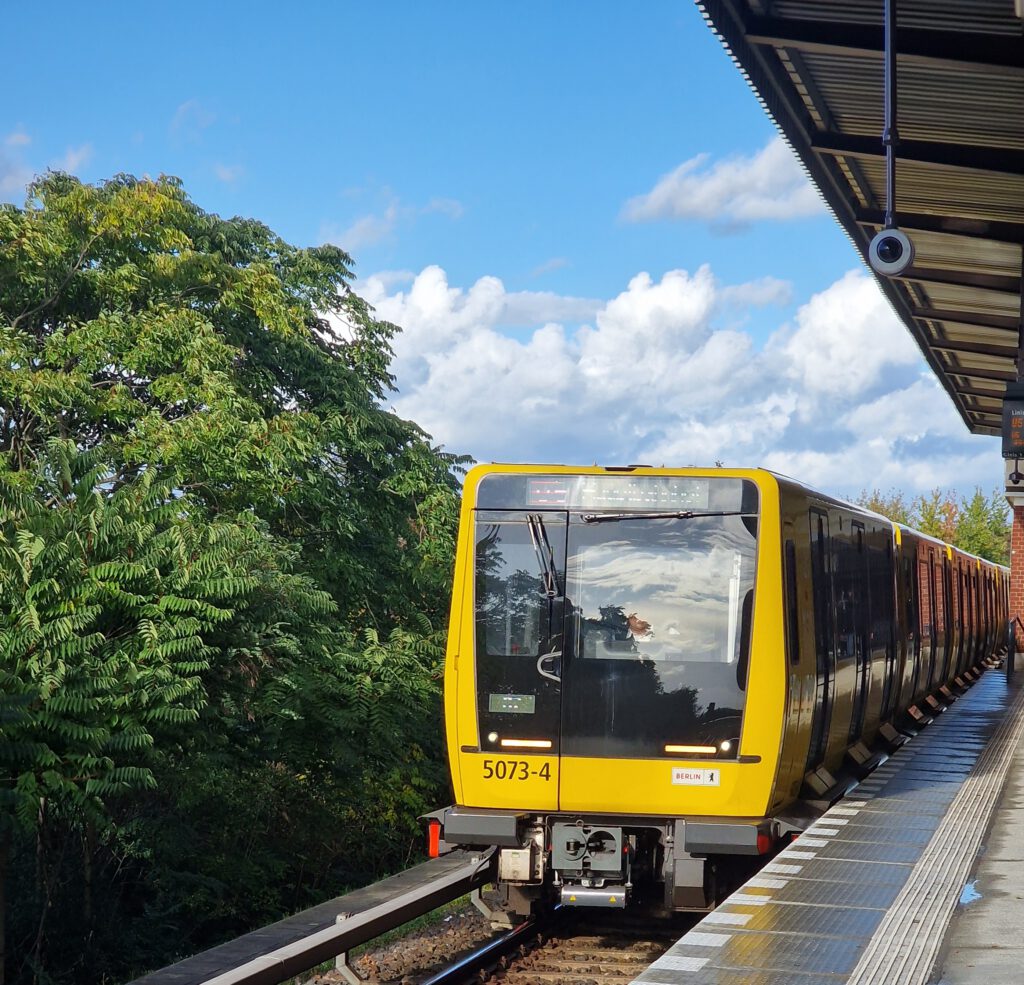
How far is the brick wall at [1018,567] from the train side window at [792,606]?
31.9 metres

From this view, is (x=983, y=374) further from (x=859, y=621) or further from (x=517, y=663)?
(x=517, y=663)

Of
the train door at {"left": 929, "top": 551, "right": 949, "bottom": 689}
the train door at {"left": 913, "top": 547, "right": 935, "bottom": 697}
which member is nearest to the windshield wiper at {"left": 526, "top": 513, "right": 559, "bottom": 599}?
the train door at {"left": 913, "top": 547, "right": 935, "bottom": 697}

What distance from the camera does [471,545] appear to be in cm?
1020

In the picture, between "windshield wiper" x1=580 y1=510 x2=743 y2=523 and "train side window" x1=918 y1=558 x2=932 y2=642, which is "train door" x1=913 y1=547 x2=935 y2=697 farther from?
"windshield wiper" x1=580 y1=510 x2=743 y2=523

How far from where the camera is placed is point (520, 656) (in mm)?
10062

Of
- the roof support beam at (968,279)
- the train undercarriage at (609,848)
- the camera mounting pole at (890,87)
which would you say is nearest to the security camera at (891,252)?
the camera mounting pole at (890,87)

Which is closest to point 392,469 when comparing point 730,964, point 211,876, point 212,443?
point 212,443

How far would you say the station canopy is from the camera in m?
14.3

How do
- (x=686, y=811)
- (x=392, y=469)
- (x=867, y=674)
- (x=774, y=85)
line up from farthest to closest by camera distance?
(x=392, y=469) → (x=774, y=85) → (x=867, y=674) → (x=686, y=811)

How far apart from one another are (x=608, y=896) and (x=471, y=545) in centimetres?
245

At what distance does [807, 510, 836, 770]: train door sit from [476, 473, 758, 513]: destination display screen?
54.7 inches

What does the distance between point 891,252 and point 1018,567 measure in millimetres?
29840

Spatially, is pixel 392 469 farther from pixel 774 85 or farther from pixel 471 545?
pixel 471 545

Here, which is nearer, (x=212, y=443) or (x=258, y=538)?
(x=258, y=538)
